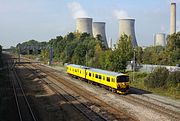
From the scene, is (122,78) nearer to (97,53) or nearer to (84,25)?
(97,53)

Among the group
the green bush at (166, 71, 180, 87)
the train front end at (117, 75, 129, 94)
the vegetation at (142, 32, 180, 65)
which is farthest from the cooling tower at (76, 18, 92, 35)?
the train front end at (117, 75, 129, 94)

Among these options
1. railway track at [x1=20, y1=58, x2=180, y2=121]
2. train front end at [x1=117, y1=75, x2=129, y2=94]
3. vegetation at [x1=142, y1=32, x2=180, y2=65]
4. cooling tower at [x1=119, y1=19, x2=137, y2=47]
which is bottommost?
railway track at [x1=20, y1=58, x2=180, y2=121]

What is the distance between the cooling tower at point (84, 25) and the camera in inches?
3863

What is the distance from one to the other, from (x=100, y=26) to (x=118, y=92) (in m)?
73.5

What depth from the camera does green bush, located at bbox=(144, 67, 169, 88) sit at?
37281mm

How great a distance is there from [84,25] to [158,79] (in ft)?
213

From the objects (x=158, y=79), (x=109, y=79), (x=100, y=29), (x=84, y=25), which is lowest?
(x=158, y=79)

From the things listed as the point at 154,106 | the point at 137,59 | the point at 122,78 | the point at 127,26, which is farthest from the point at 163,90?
the point at 127,26

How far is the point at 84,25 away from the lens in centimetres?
10025

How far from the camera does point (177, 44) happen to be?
65875mm

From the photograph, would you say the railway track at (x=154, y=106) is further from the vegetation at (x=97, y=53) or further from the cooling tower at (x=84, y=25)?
the cooling tower at (x=84, y=25)

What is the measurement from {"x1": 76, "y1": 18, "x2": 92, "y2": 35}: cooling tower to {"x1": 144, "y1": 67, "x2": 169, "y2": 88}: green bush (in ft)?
199

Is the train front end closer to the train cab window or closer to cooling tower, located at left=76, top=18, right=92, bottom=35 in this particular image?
the train cab window

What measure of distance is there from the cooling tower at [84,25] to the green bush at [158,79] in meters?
60.6
